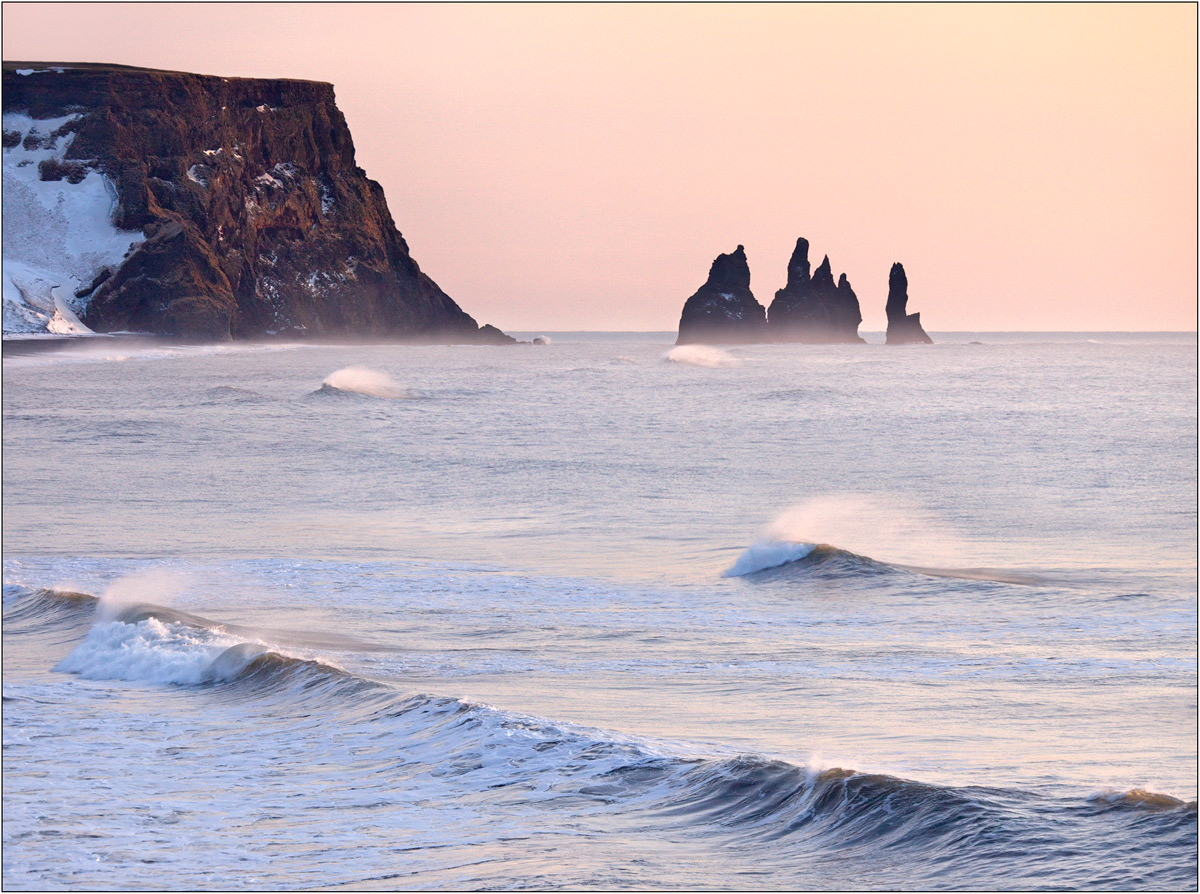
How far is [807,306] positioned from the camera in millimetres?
154250

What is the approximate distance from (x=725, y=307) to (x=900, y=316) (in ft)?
70.9

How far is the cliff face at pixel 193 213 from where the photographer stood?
368 ft

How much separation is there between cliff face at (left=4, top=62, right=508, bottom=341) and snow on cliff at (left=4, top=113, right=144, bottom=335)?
168mm

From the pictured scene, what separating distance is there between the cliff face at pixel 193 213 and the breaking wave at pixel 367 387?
183 feet

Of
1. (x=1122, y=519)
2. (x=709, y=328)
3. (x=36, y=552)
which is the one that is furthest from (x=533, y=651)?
(x=709, y=328)

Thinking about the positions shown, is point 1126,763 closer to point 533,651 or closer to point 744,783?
point 744,783

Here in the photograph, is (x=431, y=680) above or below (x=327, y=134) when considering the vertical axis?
below

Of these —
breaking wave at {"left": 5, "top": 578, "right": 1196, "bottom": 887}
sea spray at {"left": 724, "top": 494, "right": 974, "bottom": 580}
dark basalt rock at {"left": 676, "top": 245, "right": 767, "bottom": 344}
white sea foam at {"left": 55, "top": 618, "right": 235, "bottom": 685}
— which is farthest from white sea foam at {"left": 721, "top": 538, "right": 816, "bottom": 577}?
dark basalt rock at {"left": 676, "top": 245, "right": 767, "bottom": 344}

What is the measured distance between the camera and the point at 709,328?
148 metres

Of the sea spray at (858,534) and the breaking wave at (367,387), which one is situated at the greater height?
the breaking wave at (367,387)

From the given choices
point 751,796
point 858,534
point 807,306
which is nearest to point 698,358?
point 807,306

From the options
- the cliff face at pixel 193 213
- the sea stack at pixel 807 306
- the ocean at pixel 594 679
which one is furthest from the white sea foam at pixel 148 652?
the sea stack at pixel 807 306

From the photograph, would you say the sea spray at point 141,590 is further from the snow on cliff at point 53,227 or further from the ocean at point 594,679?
the snow on cliff at point 53,227

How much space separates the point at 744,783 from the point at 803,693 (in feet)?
7.26
